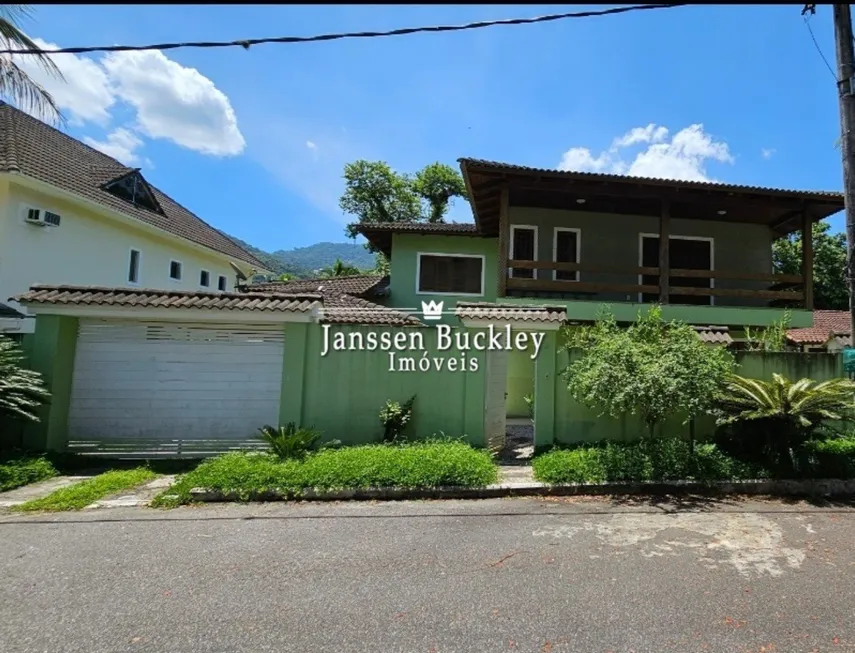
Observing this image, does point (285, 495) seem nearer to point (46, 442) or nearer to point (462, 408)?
point (462, 408)

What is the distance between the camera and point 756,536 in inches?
178

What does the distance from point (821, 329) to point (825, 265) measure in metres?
8.81

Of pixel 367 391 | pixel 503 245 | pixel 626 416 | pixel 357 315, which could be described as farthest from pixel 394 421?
pixel 503 245

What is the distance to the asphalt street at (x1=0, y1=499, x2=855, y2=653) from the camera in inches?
110

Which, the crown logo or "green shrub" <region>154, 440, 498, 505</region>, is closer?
"green shrub" <region>154, 440, 498, 505</region>

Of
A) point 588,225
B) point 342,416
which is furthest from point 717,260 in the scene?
point 342,416

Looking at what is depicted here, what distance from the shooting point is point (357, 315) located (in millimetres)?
9461

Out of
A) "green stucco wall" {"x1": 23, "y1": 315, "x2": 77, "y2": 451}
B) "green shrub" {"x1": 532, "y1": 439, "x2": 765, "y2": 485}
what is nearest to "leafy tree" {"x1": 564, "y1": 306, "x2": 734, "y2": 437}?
"green shrub" {"x1": 532, "y1": 439, "x2": 765, "y2": 485}

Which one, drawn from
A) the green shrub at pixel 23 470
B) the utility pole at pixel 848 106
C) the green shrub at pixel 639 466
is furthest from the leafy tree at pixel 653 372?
the green shrub at pixel 23 470

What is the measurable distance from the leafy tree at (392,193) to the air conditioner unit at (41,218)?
20.7 metres

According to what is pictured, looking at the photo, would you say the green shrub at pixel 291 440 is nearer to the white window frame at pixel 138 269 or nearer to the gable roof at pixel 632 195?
the gable roof at pixel 632 195

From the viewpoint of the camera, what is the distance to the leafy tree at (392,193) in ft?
102

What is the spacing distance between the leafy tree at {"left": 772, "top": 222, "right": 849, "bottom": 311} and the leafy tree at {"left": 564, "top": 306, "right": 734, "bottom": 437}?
24196 mm

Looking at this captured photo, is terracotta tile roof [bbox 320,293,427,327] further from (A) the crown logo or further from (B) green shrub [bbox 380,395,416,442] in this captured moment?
(A) the crown logo
